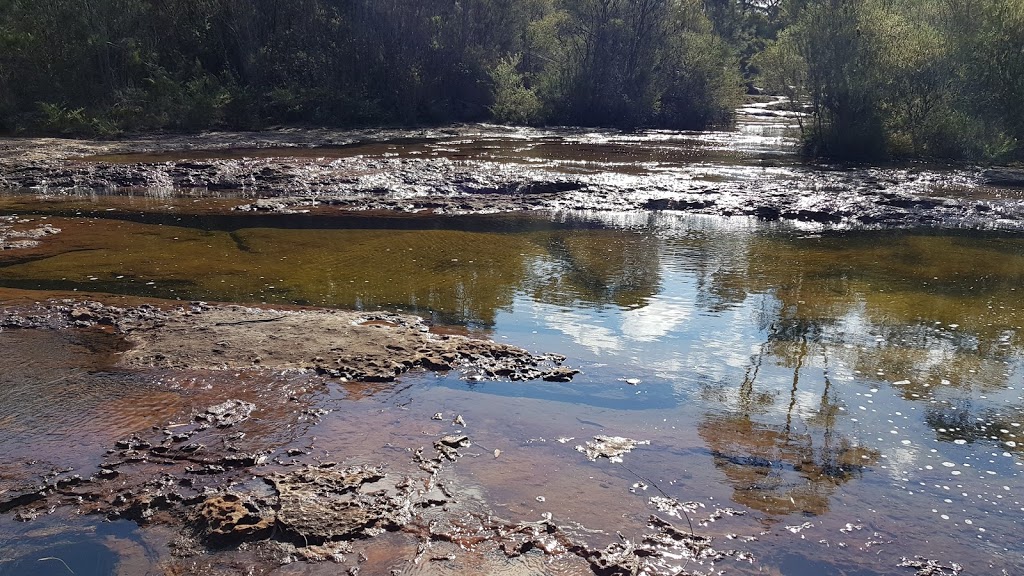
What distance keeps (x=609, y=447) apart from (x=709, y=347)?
2222mm

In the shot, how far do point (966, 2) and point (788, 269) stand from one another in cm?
1479

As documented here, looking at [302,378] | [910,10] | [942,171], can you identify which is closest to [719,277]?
[302,378]

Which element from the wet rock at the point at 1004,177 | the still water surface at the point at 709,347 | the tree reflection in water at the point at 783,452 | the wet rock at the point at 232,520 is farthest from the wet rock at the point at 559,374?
the wet rock at the point at 1004,177

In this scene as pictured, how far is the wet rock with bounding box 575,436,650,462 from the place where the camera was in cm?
452

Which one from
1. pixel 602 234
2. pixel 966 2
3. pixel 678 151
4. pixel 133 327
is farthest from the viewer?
pixel 678 151

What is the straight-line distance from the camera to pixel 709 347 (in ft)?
21.3

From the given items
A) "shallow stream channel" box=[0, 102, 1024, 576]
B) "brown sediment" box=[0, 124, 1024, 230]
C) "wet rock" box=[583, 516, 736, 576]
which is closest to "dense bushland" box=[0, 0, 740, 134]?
"brown sediment" box=[0, 124, 1024, 230]

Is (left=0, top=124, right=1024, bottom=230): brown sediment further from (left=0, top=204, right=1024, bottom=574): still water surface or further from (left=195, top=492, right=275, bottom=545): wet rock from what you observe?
(left=195, top=492, right=275, bottom=545): wet rock

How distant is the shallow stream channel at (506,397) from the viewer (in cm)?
369

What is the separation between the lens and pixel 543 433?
4773mm

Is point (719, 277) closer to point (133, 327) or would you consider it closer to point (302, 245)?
point (302, 245)

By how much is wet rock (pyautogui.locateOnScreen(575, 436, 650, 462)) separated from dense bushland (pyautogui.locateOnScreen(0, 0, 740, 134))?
19.2 m

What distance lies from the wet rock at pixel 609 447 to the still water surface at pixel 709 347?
0.10m

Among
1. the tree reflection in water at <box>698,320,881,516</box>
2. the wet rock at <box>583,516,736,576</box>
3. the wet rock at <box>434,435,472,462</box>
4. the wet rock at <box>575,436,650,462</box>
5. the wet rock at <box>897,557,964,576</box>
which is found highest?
the wet rock at <box>434,435,472,462</box>
